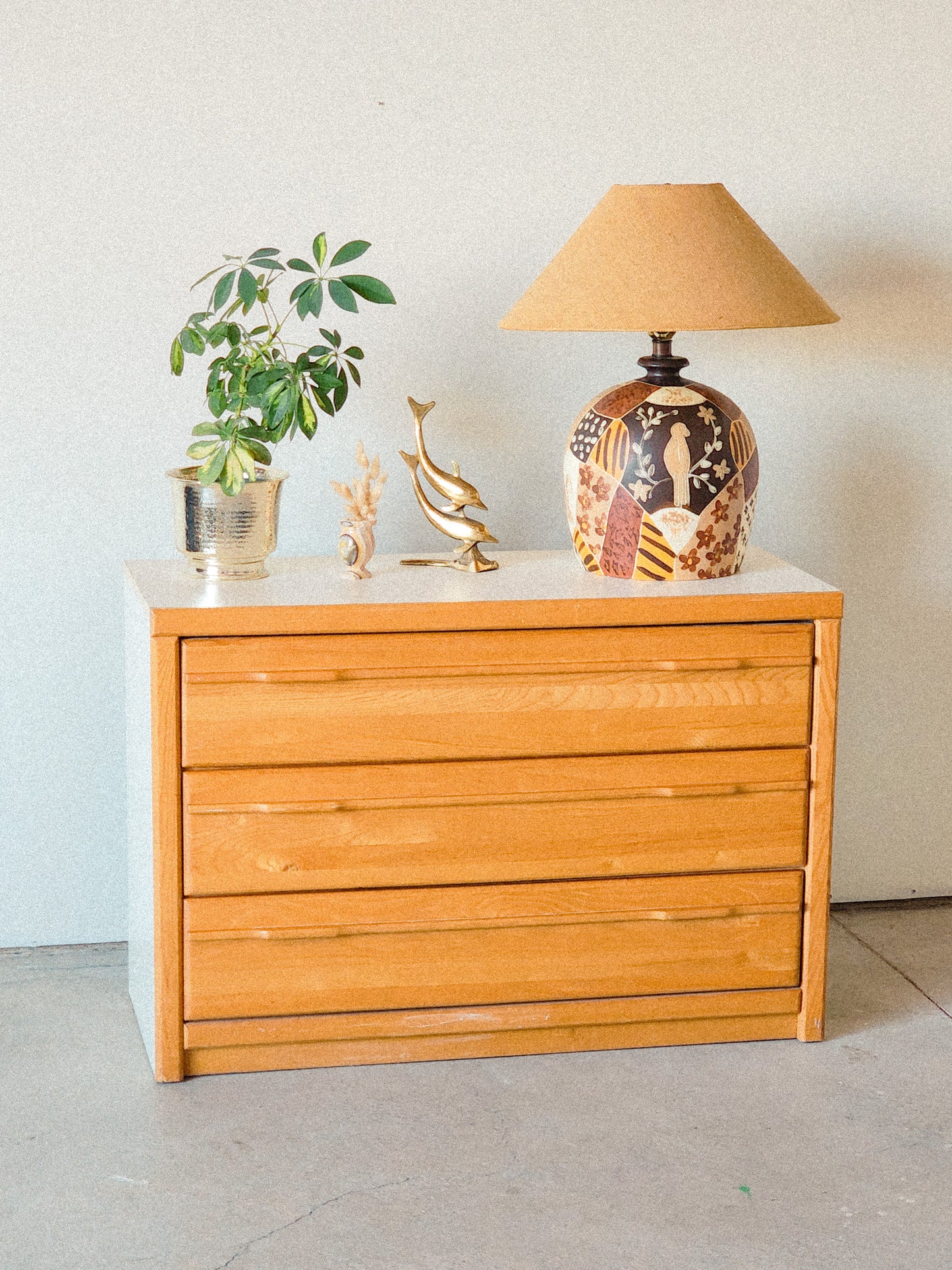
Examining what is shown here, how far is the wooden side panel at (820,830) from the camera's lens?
219 centimetres

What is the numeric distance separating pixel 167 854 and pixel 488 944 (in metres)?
0.49

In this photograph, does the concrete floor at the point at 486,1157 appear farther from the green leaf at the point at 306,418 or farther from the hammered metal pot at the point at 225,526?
the green leaf at the point at 306,418

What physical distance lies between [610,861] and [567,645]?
0.34 m

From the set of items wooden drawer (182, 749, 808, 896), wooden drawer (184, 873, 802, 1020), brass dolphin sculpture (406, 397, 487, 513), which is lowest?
wooden drawer (184, 873, 802, 1020)

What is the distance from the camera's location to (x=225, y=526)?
2.18 m

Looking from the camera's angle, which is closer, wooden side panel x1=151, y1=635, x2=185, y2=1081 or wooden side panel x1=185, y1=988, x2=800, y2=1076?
wooden side panel x1=151, y1=635, x2=185, y2=1081

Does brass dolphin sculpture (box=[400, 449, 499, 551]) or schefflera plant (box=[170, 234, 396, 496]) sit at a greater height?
schefflera plant (box=[170, 234, 396, 496])

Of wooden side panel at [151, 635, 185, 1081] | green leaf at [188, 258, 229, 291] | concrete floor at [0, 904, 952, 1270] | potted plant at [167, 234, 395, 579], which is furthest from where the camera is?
green leaf at [188, 258, 229, 291]

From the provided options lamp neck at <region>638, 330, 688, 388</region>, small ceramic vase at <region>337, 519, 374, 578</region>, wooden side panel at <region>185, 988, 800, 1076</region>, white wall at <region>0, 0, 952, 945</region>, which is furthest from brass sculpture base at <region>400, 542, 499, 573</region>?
wooden side panel at <region>185, 988, 800, 1076</region>

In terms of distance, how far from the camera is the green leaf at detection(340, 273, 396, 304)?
7.14ft

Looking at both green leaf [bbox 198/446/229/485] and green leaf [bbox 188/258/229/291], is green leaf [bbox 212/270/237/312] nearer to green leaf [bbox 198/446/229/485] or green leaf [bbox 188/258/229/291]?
green leaf [bbox 188/258/229/291]

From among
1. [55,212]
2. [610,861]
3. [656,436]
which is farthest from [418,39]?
[610,861]

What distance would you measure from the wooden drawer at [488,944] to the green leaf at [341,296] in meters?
0.87

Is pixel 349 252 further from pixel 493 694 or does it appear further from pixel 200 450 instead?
pixel 493 694
